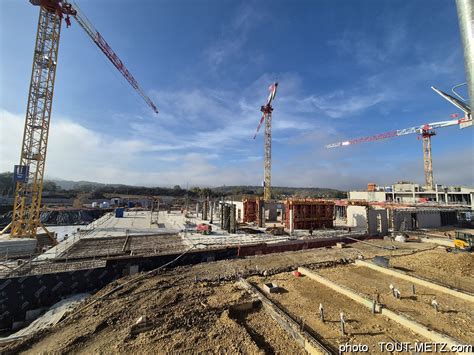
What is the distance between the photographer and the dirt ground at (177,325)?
6797 millimetres

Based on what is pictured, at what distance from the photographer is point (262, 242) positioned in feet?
66.3

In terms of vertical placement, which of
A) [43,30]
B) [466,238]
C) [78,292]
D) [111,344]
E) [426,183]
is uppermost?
[43,30]

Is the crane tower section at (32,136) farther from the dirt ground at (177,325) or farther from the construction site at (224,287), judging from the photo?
the dirt ground at (177,325)

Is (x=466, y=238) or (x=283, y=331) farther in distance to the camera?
(x=466, y=238)

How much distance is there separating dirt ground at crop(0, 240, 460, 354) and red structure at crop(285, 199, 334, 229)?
17.0 meters

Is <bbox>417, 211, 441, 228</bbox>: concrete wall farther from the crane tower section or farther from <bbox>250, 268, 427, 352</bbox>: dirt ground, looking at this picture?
the crane tower section

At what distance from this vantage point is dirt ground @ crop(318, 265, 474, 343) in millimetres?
7527

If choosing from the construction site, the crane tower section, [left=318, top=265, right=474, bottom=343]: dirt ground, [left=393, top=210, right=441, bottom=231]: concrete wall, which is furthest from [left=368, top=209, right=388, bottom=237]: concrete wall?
the crane tower section

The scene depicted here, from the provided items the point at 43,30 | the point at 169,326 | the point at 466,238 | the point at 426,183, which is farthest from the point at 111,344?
the point at 426,183

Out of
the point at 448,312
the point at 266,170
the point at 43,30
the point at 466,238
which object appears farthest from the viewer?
the point at 266,170

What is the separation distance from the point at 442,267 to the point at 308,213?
1548 centimetres

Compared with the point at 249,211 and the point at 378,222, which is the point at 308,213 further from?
the point at 249,211

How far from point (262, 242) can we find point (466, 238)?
15.8 metres

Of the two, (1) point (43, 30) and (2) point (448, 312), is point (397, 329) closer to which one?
(2) point (448, 312)
